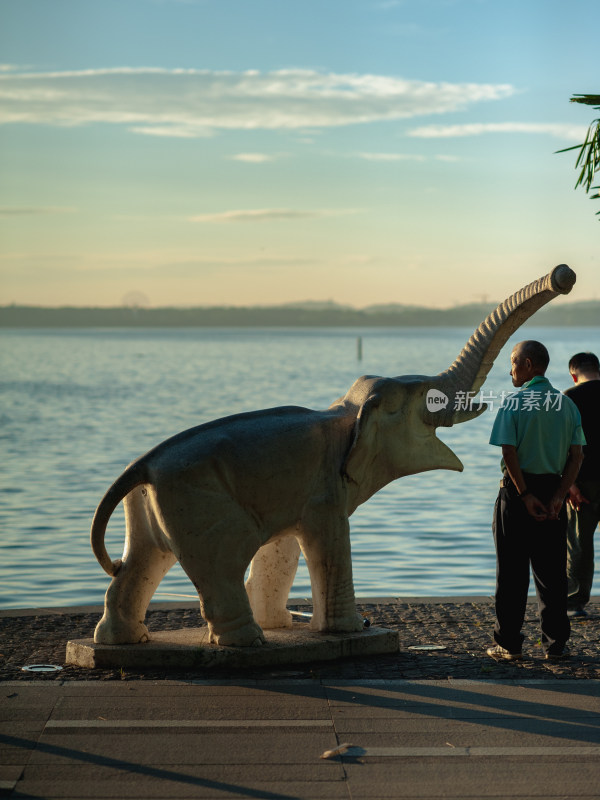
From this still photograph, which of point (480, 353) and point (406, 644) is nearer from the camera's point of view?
point (480, 353)

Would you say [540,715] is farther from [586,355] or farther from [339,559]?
[586,355]

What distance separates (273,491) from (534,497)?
1.56 meters

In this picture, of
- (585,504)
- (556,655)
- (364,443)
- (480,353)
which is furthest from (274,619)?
(585,504)

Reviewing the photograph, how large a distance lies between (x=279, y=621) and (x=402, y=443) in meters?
1.42

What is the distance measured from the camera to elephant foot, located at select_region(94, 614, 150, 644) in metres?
7.24

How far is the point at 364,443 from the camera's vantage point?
7.45 m

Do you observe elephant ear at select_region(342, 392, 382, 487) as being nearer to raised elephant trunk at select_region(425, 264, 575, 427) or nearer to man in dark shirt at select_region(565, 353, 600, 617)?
raised elephant trunk at select_region(425, 264, 575, 427)

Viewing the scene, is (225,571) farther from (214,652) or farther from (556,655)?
(556,655)

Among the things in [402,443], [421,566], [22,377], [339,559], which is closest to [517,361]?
[402,443]

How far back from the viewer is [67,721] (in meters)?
6.00

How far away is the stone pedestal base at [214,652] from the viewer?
23.1ft

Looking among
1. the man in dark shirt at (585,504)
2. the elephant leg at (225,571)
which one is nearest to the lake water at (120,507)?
the man in dark shirt at (585,504)

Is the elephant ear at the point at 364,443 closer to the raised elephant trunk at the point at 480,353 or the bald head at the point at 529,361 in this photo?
the raised elephant trunk at the point at 480,353

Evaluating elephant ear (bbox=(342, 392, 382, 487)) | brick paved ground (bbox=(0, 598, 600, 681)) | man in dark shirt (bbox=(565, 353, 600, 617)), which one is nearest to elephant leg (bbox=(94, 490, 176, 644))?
brick paved ground (bbox=(0, 598, 600, 681))
